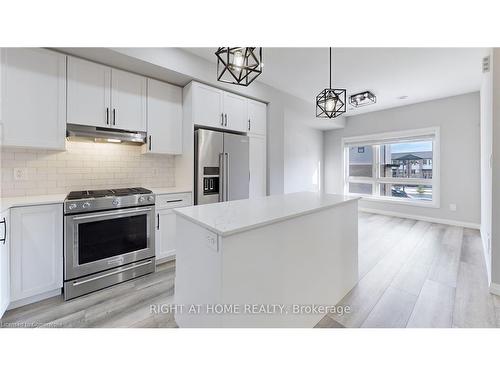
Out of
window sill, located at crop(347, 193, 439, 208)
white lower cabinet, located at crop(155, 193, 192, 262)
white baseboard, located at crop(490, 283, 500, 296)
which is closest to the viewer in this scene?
white baseboard, located at crop(490, 283, 500, 296)

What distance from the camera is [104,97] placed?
242 cm

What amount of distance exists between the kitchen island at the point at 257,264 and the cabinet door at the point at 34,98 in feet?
5.65

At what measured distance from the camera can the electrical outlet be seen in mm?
2195

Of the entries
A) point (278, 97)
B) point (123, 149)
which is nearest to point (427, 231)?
point (278, 97)

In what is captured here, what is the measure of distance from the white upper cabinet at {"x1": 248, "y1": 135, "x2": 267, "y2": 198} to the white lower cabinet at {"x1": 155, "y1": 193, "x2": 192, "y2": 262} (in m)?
1.20

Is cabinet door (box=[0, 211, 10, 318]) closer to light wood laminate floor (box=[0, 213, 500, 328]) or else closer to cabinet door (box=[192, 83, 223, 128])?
light wood laminate floor (box=[0, 213, 500, 328])

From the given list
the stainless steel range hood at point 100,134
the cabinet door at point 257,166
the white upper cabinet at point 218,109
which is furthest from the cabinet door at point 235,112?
the stainless steel range hood at point 100,134

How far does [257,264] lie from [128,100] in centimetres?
247

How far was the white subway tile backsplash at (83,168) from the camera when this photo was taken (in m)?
2.21

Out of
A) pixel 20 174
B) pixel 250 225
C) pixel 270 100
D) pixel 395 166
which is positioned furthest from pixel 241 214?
pixel 395 166

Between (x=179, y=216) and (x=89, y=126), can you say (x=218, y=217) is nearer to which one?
(x=179, y=216)

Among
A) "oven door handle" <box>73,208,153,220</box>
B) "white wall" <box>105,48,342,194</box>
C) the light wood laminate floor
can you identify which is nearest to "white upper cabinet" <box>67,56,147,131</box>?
"white wall" <box>105,48,342,194</box>

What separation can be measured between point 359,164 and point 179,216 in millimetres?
5691

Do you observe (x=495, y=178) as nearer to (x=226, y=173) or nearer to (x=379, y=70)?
(x=379, y=70)
